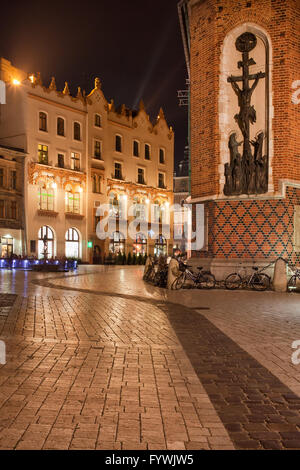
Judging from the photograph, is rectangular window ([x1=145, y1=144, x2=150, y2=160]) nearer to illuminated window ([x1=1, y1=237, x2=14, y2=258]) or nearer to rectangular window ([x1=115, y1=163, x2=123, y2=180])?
rectangular window ([x1=115, y1=163, x2=123, y2=180])

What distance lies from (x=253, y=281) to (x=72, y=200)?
34.0 meters

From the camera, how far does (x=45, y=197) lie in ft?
143

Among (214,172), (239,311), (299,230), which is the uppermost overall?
(214,172)

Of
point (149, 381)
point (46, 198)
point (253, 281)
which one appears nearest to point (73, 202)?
point (46, 198)

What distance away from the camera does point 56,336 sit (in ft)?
22.7

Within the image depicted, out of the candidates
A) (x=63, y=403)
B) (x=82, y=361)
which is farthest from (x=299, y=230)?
(x=63, y=403)

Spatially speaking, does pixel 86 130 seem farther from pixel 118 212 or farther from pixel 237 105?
pixel 237 105

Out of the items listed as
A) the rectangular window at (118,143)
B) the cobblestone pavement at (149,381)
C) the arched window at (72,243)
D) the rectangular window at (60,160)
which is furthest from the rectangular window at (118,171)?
the cobblestone pavement at (149,381)

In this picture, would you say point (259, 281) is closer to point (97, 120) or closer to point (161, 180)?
point (97, 120)

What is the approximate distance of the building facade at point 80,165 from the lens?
4234cm

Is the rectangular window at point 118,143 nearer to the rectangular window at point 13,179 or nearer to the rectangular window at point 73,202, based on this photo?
the rectangular window at point 73,202

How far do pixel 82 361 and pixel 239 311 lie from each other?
17.0ft

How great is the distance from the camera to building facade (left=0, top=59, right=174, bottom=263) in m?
42.3

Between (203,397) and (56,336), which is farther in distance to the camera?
(56,336)
